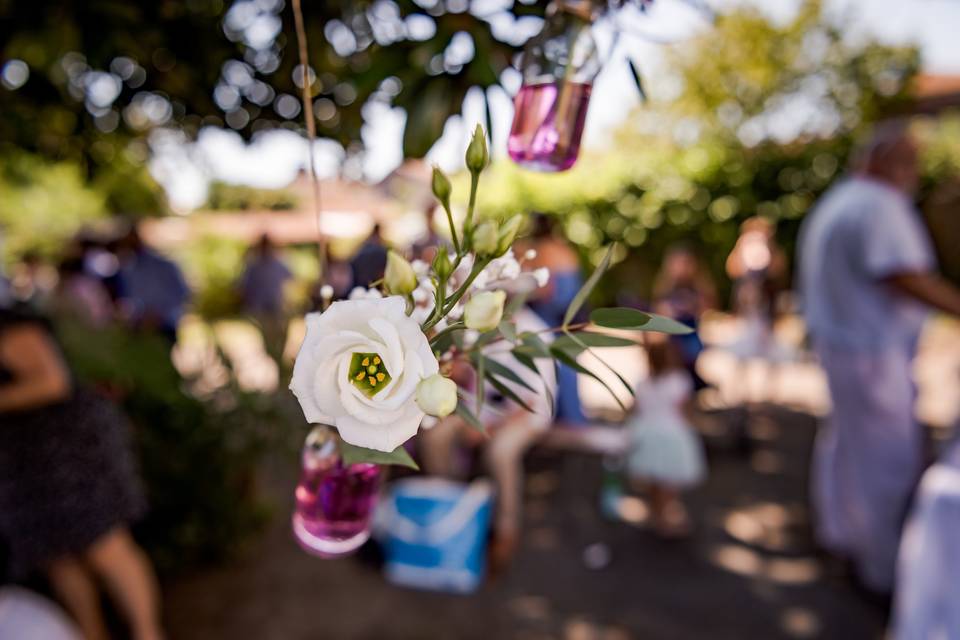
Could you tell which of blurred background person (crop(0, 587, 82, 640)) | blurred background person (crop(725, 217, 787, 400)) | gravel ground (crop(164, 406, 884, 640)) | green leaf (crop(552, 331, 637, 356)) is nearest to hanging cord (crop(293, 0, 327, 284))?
green leaf (crop(552, 331, 637, 356))

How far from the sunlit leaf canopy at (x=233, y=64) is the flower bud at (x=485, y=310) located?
529 millimetres

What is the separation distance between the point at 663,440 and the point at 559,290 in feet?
4.08

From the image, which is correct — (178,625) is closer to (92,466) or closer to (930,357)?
(92,466)

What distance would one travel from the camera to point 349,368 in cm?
57

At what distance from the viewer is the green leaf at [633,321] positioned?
0.65 m

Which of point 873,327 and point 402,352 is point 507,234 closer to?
point 402,352

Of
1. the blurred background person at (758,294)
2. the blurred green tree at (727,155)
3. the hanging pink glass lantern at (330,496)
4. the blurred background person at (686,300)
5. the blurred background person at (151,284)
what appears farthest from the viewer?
the blurred green tree at (727,155)

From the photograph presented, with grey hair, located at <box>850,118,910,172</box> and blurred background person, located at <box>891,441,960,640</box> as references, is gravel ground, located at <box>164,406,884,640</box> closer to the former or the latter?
blurred background person, located at <box>891,441,960,640</box>

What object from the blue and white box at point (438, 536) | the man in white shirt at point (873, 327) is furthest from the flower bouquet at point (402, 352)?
the man in white shirt at point (873, 327)

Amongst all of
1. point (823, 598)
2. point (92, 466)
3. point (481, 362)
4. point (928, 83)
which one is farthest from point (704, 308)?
point (928, 83)

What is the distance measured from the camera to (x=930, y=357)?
23.5 feet

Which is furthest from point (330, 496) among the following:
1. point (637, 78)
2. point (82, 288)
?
point (82, 288)

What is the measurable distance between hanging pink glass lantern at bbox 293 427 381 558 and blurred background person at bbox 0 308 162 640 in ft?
5.02

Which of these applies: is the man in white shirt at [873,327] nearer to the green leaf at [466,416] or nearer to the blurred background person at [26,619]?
the green leaf at [466,416]
